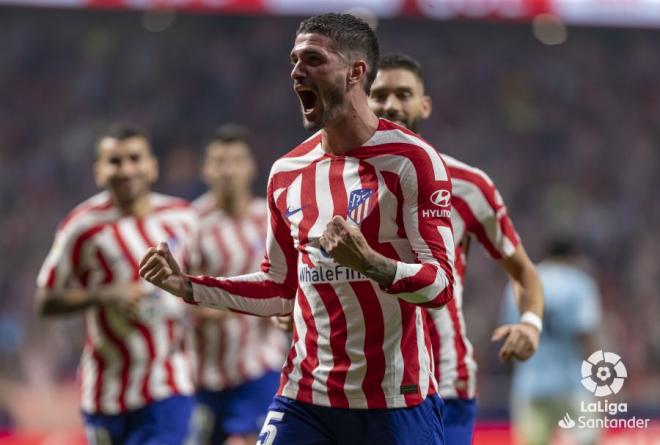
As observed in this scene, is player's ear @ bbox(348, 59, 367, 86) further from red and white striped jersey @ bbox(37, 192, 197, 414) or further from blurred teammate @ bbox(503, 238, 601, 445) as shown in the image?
blurred teammate @ bbox(503, 238, 601, 445)

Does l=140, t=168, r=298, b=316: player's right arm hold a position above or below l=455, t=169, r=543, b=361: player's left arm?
below

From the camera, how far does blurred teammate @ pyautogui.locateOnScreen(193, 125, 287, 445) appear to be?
293 inches

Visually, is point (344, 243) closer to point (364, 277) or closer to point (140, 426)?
point (364, 277)

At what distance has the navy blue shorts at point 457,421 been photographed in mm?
4559

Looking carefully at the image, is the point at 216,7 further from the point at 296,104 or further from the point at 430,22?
the point at 430,22

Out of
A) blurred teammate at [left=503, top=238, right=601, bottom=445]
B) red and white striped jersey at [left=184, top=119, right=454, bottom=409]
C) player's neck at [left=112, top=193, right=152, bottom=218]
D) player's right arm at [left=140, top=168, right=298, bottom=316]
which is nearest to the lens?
red and white striped jersey at [left=184, top=119, right=454, bottom=409]

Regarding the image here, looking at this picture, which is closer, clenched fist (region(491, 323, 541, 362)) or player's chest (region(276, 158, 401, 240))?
player's chest (region(276, 158, 401, 240))

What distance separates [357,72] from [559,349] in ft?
17.9

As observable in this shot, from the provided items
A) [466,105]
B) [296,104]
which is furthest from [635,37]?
[296,104]

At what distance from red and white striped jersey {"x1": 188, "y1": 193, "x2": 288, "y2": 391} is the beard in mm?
3839

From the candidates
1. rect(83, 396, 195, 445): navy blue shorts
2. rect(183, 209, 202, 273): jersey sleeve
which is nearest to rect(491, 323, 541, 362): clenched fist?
rect(83, 396, 195, 445): navy blue shorts

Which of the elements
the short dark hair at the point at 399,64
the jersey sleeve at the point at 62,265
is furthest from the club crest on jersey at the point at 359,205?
the jersey sleeve at the point at 62,265

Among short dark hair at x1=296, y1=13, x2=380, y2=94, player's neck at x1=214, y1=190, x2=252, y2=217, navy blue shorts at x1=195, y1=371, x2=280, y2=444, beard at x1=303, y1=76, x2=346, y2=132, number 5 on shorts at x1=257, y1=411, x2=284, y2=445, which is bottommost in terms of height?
number 5 on shorts at x1=257, y1=411, x2=284, y2=445

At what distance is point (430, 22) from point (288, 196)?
13777 millimetres
